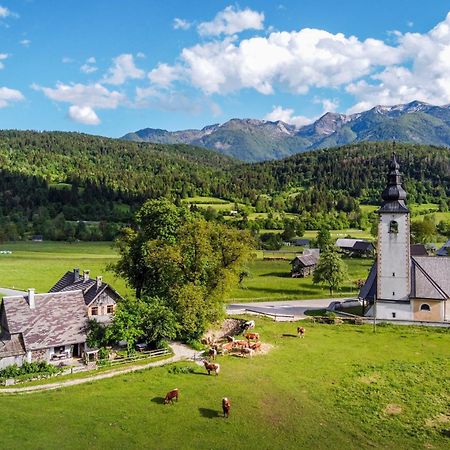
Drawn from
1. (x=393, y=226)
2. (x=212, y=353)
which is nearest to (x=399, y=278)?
(x=393, y=226)

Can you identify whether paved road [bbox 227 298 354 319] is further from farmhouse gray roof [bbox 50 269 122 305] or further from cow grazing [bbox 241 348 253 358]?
farmhouse gray roof [bbox 50 269 122 305]

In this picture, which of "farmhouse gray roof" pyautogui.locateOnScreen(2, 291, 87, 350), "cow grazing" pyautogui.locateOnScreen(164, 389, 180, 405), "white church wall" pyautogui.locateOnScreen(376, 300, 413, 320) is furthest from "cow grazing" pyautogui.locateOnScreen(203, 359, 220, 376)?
"white church wall" pyautogui.locateOnScreen(376, 300, 413, 320)

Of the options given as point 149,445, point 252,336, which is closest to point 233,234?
point 252,336

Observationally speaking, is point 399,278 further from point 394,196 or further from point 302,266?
point 302,266

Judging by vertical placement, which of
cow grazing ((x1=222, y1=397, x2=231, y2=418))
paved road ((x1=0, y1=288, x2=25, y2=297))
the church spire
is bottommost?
cow grazing ((x1=222, y1=397, x2=231, y2=418))

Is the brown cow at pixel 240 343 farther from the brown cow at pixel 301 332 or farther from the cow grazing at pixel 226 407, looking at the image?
the cow grazing at pixel 226 407

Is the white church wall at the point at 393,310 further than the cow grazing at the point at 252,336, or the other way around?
the white church wall at the point at 393,310

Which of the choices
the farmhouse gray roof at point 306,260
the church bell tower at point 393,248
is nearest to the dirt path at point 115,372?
the church bell tower at point 393,248
